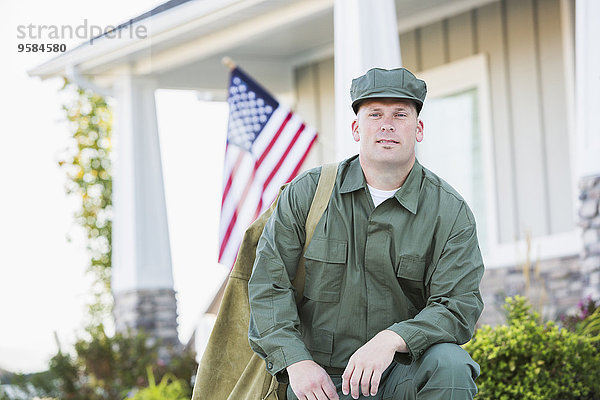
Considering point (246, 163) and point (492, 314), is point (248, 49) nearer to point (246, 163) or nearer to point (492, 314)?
point (246, 163)

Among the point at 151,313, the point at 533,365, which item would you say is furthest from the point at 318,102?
the point at 533,365

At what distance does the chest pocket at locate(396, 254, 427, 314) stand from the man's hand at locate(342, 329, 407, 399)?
0.93ft

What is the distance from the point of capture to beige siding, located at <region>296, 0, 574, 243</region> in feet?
25.2

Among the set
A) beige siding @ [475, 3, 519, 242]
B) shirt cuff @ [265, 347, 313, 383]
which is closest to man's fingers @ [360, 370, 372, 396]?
shirt cuff @ [265, 347, 313, 383]

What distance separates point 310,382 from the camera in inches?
116

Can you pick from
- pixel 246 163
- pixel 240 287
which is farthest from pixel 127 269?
pixel 240 287

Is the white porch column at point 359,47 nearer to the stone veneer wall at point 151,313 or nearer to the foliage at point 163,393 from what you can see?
the foliage at point 163,393

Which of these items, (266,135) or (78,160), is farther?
(78,160)

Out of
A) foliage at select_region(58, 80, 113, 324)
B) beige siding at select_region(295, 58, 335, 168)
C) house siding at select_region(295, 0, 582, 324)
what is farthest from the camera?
foliage at select_region(58, 80, 113, 324)

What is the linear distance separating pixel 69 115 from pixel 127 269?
16.1 ft

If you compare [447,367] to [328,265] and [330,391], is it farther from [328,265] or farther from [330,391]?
[328,265]

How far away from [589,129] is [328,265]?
3.21 meters

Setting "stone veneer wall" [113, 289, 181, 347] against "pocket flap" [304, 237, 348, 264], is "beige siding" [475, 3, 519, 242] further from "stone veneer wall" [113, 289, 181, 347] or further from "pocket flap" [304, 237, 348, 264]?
"pocket flap" [304, 237, 348, 264]

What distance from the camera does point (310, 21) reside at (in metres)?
8.16
